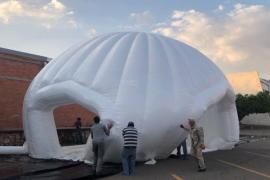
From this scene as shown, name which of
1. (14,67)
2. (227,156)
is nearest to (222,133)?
(227,156)

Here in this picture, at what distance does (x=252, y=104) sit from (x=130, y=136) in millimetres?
41328

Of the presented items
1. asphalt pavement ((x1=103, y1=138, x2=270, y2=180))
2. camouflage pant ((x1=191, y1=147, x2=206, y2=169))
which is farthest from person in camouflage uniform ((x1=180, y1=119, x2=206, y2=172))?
asphalt pavement ((x1=103, y1=138, x2=270, y2=180))

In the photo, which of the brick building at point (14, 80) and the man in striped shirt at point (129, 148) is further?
the brick building at point (14, 80)

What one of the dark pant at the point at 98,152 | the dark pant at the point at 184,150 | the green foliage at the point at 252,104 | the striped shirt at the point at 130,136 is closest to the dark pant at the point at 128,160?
the striped shirt at the point at 130,136

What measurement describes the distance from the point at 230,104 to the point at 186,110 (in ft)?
18.3

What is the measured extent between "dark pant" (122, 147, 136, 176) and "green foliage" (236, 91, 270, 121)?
4036 centimetres

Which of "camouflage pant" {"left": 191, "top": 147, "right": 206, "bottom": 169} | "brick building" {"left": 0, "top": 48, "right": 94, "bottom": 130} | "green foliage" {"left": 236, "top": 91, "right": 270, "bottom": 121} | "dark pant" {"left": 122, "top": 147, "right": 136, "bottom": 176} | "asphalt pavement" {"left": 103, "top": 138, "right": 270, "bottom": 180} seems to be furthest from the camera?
"green foliage" {"left": 236, "top": 91, "right": 270, "bottom": 121}

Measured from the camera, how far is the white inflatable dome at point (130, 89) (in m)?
14.8

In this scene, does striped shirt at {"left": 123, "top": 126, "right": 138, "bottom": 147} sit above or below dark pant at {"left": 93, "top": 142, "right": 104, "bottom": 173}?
above

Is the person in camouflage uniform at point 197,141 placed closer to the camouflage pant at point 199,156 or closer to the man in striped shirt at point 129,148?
the camouflage pant at point 199,156

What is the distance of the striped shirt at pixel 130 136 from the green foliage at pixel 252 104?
40.3 meters

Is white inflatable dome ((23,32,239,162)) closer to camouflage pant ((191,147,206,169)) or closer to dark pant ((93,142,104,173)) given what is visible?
dark pant ((93,142,104,173))

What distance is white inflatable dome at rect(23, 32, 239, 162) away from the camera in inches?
581

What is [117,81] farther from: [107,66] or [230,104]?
[230,104]
